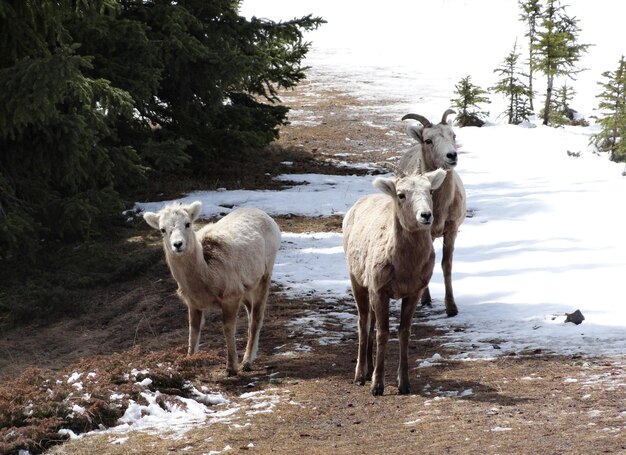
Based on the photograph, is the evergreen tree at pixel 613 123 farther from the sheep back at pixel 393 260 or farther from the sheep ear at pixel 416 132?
the sheep back at pixel 393 260

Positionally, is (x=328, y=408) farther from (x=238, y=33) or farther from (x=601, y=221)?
(x=238, y=33)

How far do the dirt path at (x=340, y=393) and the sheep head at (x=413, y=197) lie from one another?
1.75 m

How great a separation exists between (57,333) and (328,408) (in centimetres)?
595

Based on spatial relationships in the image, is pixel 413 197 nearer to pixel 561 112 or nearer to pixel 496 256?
pixel 496 256

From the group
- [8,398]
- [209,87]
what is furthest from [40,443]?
[209,87]

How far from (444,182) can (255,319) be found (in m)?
3.39

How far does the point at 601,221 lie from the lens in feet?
55.1

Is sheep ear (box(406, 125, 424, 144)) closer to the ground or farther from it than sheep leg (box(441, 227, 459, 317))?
farther from it

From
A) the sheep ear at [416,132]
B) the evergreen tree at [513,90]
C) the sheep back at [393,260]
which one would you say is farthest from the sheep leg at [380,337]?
the evergreen tree at [513,90]

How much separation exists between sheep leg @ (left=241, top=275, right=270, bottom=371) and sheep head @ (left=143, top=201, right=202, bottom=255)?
157cm

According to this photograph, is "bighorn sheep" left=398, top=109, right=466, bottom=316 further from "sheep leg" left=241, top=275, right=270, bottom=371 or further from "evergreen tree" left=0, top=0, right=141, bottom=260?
"evergreen tree" left=0, top=0, right=141, bottom=260

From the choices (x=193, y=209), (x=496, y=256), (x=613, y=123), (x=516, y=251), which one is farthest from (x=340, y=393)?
(x=613, y=123)

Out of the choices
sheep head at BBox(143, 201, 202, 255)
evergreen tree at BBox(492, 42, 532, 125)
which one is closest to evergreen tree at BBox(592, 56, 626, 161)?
evergreen tree at BBox(492, 42, 532, 125)

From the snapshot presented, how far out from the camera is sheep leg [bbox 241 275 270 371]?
408 inches
